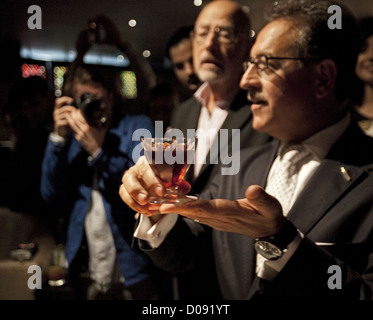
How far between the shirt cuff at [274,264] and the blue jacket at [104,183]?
657 millimetres

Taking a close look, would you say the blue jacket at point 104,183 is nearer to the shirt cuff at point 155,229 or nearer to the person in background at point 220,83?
the person in background at point 220,83

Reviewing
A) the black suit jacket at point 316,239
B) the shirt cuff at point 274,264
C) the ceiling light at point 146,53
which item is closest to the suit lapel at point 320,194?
the black suit jacket at point 316,239

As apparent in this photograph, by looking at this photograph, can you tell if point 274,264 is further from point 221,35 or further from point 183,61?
point 183,61

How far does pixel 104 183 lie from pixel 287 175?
2.84 ft

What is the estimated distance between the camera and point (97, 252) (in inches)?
77.0

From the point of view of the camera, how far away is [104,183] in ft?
6.26

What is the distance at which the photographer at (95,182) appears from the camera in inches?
74.6

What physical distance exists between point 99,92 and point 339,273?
138cm

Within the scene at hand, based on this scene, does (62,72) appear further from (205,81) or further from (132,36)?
(205,81)

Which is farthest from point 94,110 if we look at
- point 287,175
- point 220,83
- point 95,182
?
point 287,175

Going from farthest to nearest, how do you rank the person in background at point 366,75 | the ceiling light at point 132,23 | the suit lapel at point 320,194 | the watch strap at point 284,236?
the person in background at point 366,75
the ceiling light at point 132,23
the suit lapel at point 320,194
the watch strap at point 284,236

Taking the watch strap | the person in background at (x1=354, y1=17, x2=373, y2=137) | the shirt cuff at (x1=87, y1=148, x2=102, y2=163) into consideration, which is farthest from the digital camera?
the person in background at (x1=354, y1=17, x2=373, y2=137)

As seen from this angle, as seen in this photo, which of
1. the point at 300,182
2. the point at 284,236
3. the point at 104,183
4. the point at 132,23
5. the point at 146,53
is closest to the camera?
the point at 284,236
